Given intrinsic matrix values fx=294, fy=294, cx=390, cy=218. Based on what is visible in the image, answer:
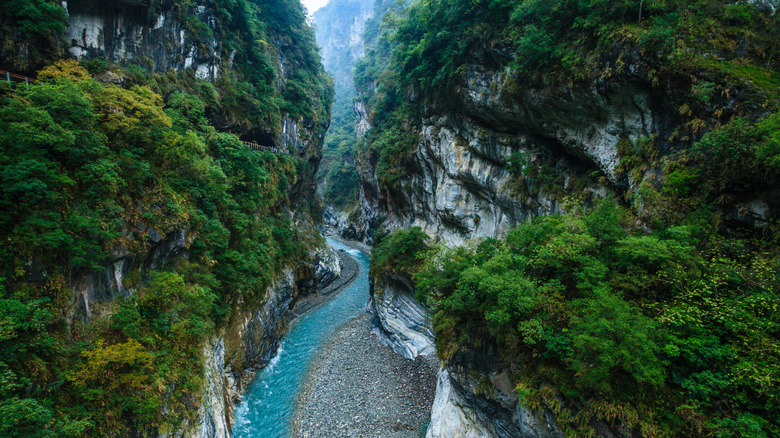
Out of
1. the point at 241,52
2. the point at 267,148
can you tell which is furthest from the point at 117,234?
the point at 241,52

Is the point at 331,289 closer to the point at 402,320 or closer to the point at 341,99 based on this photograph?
the point at 402,320

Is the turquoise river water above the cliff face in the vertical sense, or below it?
below

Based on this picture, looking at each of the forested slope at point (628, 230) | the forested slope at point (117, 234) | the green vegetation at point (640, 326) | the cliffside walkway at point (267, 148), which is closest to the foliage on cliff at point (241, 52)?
the forested slope at point (117, 234)

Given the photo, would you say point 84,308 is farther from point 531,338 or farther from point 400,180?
point 400,180

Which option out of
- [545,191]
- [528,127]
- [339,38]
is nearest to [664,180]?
[545,191]

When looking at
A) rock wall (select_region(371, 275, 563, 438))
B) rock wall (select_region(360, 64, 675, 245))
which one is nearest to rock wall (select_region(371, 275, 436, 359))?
rock wall (select_region(371, 275, 563, 438))

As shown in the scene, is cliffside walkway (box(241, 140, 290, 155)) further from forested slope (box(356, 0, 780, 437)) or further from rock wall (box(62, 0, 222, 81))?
forested slope (box(356, 0, 780, 437))
